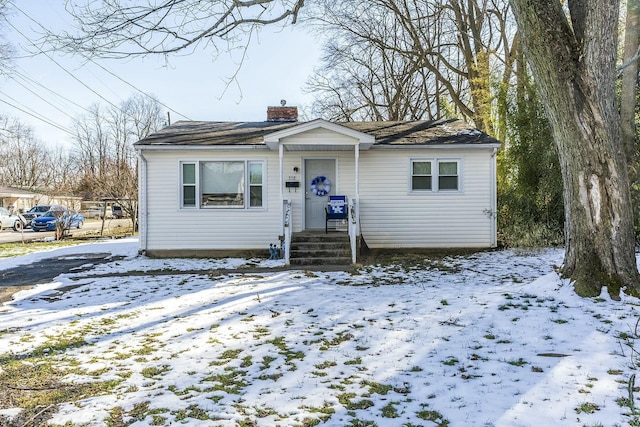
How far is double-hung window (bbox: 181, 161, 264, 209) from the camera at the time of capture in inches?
423

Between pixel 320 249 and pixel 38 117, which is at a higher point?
pixel 38 117

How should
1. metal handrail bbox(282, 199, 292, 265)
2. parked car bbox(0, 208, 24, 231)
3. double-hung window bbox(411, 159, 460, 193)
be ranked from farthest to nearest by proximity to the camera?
parked car bbox(0, 208, 24, 231), double-hung window bbox(411, 159, 460, 193), metal handrail bbox(282, 199, 292, 265)

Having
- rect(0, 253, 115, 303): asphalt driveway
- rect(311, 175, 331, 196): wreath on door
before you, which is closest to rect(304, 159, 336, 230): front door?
rect(311, 175, 331, 196): wreath on door

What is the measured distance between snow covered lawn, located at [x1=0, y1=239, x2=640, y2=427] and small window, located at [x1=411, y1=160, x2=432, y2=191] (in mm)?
4397

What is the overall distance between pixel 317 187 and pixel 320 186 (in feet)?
0.28

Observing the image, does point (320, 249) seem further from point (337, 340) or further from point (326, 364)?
point (326, 364)

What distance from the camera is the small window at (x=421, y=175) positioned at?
10898 mm

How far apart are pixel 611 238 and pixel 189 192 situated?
9.26 m

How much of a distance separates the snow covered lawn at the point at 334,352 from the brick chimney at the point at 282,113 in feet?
27.6

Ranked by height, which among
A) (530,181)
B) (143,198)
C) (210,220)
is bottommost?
(210,220)

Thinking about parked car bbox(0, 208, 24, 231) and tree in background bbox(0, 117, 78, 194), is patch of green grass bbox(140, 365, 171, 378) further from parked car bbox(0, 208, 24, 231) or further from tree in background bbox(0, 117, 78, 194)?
tree in background bbox(0, 117, 78, 194)

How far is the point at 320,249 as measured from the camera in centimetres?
954

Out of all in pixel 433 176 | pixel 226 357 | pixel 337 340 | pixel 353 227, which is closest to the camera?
pixel 226 357

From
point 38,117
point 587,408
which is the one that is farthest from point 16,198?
point 587,408
